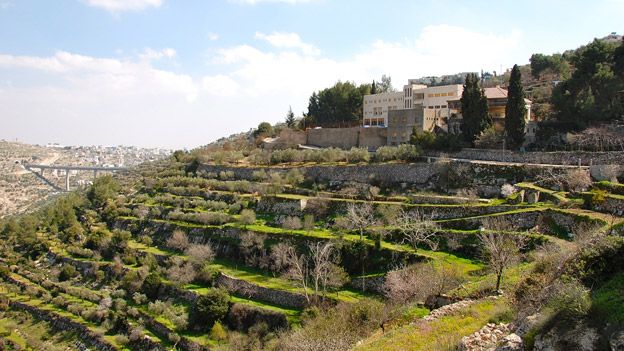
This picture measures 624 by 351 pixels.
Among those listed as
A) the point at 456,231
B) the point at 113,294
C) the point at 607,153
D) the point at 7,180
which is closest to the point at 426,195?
the point at 456,231

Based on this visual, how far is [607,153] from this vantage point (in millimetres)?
35188

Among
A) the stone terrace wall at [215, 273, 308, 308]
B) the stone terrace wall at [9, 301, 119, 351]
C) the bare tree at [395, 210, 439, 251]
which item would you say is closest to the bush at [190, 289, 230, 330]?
the stone terrace wall at [215, 273, 308, 308]

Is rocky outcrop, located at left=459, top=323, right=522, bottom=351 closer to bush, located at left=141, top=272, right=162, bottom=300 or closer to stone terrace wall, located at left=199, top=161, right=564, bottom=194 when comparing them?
stone terrace wall, located at left=199, top=161, right=564, bottom=194

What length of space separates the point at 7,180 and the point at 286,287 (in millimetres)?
107193

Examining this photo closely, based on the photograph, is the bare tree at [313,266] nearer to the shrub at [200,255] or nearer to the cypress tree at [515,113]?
the shrub at [200,255]

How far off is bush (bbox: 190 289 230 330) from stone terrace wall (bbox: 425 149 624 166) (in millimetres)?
22088

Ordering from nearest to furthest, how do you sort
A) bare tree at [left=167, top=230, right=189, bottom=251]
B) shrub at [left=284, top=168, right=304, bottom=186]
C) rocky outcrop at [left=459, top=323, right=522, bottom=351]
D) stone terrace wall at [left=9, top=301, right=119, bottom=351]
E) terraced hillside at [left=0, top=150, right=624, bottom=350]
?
rocky outcrop at [left=459, top=323, right=522, bottom=351] → terraced hillside at [left=0, top=150, right=624, bottom=350] → stone terrace wall at [left=9, top=301, right=119, bottom=351] → bare tree at [left=167, top=230, right=189, bottom=251] → shrub at [left=284, top=168, right=304, bottom=186]

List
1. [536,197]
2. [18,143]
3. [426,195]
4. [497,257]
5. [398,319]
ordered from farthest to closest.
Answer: [18,143] → [426,195] → [536,197] → [497,257] → [398,319]

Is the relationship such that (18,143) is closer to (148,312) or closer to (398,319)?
(148,312)

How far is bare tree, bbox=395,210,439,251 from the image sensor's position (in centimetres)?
3122

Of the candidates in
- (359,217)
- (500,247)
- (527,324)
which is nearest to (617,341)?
(527,324)

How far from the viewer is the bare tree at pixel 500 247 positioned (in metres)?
21.5

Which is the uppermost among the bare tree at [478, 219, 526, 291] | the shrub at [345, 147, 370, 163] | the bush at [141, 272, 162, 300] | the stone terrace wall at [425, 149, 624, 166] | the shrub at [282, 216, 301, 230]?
the stone terrace wall at [425, 149, 624, 166]

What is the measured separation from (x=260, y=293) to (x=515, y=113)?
81.6 ft
